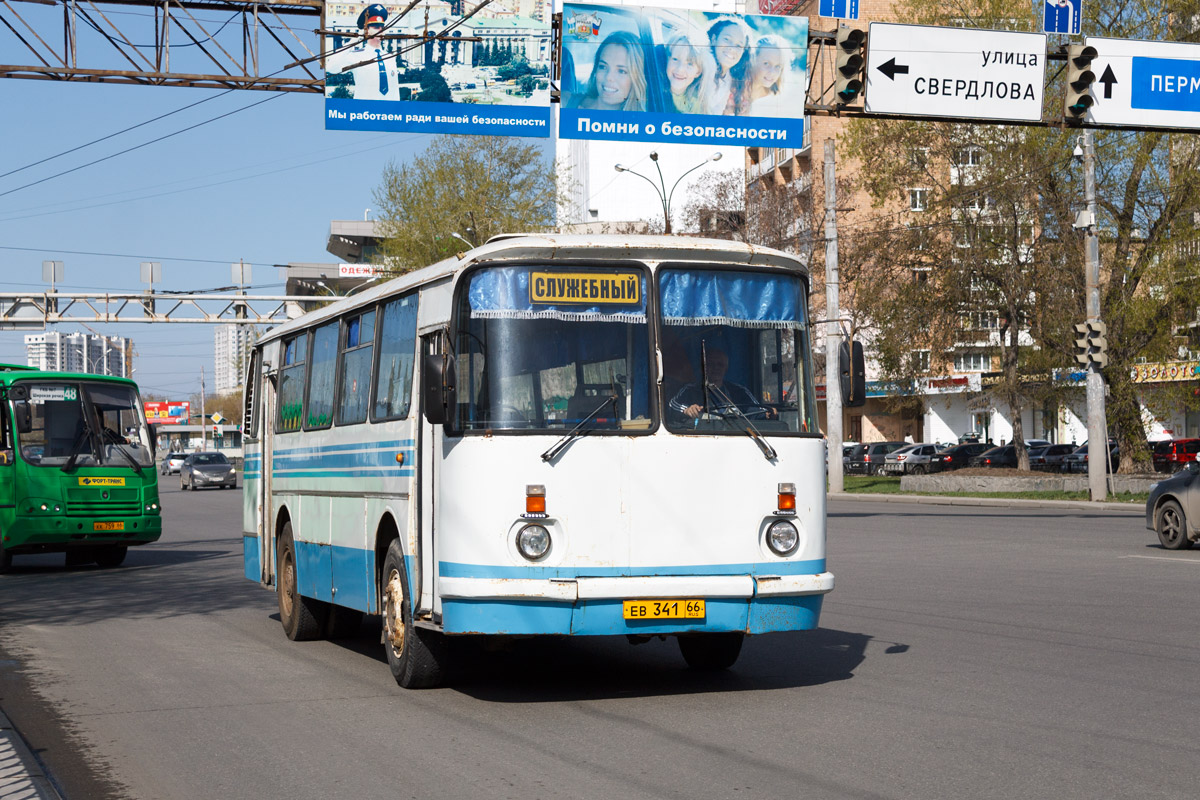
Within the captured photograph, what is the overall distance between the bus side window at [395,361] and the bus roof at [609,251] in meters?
0.34

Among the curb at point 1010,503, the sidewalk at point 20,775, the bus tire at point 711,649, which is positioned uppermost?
the bus tire at point 711,649

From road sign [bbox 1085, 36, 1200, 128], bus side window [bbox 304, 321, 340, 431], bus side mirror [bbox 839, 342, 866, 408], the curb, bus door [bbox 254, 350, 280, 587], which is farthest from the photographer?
the curb

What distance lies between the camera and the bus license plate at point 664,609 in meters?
8.60

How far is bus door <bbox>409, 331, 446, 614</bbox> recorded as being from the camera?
894 cm

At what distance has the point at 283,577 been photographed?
42.5ft

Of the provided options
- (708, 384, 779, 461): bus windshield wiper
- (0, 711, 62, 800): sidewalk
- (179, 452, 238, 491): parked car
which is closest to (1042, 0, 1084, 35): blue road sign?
(708, 384, 779, 461): bus windshield wiper

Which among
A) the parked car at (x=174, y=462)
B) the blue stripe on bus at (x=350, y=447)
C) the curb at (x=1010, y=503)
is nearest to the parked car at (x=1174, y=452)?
the curb at (x=1010, y=503)

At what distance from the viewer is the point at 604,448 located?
344 inches

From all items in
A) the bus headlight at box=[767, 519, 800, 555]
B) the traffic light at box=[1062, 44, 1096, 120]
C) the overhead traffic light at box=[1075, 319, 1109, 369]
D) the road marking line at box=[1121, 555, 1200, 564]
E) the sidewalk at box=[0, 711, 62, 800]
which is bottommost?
the road marking line at box=[1121, 555, 1200, 564]

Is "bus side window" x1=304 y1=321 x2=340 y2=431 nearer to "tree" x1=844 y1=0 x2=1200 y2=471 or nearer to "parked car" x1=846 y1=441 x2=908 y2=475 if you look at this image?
"tree" x1=844 y1=0 x2=1200 y2=471

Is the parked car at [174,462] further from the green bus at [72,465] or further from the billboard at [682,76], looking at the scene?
the billboard at [682,76]

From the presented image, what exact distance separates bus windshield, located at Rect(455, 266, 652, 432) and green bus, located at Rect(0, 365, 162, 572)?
1400cm

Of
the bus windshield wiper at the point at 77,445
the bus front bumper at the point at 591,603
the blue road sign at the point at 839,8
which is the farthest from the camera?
the bus windshield wiper at the point at 77,445

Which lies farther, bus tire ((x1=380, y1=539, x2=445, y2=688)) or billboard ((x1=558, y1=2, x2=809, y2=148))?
billboard ((x1=558, y1=2, x2=809, y2=148))
